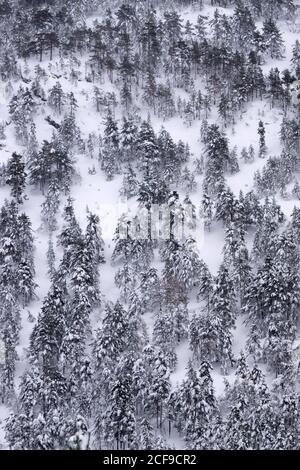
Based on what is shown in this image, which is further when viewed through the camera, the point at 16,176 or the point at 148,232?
the point at 16,176

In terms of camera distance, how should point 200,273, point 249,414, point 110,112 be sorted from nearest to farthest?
1. point 249,414
2. point 200,273
3. point 110,112

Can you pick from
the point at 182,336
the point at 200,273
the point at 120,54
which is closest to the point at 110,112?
the point at 120,54

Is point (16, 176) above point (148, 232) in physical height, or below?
above

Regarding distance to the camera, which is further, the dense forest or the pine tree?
the pine tree

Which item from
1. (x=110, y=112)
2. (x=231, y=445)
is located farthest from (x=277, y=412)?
(x=110, y=112)

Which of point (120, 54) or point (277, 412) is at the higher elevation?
point (120, 54)

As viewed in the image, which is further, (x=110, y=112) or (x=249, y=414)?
(x=110, y=112)

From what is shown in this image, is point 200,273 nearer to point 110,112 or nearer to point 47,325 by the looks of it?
point 47,325

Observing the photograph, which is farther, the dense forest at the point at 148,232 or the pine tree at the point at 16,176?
the pine tree at the point at 16,176
